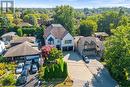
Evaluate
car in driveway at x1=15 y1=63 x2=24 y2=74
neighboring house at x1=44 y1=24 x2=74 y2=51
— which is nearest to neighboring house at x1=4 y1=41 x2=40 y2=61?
car in driveway at x1=15 y1=63 x2=24 y2=74

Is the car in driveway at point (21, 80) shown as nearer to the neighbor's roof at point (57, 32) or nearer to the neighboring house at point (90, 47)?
the neighboring house at point (90, 47)

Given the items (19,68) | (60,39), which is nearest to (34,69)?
(19,68)

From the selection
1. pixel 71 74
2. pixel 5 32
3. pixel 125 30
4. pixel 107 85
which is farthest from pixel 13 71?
pixel 5 32

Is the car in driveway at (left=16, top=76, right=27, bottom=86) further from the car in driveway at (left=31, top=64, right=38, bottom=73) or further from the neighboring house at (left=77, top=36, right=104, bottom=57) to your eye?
the neighboring house at (left=77, top=36, right=104, bottom=57)

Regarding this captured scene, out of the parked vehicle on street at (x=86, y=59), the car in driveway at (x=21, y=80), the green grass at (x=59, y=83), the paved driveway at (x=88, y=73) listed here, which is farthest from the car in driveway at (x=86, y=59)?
the car in driveway at (x=21, y=80)

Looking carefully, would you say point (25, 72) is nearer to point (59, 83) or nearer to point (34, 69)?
point (34, 69)

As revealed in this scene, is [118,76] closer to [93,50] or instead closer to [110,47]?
[110,47]
